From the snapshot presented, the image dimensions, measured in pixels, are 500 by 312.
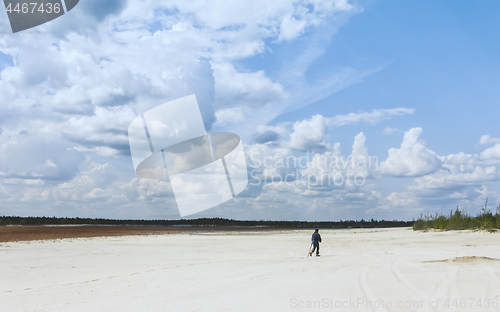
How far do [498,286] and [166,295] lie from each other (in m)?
9.50

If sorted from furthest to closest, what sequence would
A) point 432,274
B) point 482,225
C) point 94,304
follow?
point 482,225 → point 432,274 → point 94,304

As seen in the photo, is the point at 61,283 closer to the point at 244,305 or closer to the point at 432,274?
→ the point at 244,305

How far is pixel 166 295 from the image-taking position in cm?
1123

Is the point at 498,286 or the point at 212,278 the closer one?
the point at 498,286

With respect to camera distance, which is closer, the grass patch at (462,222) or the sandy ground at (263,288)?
the sandy ground at (263,288)

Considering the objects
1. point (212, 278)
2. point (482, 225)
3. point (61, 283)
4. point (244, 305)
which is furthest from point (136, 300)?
point (482, 225)

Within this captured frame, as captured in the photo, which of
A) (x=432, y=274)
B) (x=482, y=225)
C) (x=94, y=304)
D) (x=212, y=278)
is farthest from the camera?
(x=482, y=225)

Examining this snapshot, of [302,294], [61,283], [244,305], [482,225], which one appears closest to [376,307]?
[302,294]

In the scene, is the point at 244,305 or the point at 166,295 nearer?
the point at 244,305

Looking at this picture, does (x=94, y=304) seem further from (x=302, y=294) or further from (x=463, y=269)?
(x=463, y=269)

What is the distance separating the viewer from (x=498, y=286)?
10.8 metres

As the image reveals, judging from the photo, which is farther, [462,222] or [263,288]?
[462,222]

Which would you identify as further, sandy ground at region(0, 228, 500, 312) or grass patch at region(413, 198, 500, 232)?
grass patch at region(413, 198, 500, 232)

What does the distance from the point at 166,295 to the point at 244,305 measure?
9.34ft
